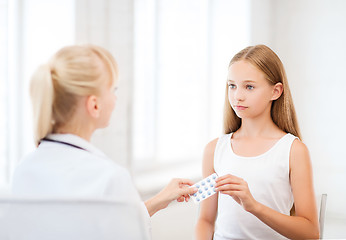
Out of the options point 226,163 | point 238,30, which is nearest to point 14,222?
point 226,163

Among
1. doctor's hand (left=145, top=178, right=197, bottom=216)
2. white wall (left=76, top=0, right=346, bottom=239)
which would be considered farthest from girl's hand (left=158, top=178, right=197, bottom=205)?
white wall (left=76, top=0, right=346, bottom=239)

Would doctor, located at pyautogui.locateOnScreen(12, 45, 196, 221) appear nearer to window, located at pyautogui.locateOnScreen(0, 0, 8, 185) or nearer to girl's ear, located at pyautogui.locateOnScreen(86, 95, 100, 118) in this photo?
girl's ear, located at pyautogui.locateOnScreen(86, 95, 100, 118)

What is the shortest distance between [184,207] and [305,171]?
1096 mm

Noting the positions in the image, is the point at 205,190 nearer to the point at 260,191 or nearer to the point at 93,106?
the point at 260,191

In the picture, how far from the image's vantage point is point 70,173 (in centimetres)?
77

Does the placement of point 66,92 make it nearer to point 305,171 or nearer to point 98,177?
point 98,177

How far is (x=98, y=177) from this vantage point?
75cm

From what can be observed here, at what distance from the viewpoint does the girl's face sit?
1.26 metres

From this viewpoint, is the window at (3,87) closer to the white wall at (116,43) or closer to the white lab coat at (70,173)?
the white wall at (116,43)

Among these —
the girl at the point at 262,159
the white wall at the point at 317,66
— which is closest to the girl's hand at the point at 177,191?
the girl at the point at 262,159

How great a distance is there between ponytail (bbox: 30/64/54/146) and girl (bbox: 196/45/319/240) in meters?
0.58

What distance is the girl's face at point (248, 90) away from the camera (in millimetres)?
1262

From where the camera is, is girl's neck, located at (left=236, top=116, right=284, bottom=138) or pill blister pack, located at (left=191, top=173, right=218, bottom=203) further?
girl's neck, located at (left=236, top=116, right=284, bottom=138)

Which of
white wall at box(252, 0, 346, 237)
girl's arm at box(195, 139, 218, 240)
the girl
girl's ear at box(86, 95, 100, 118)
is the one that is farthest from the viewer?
white wall at box(252, 0, 346, 237)
